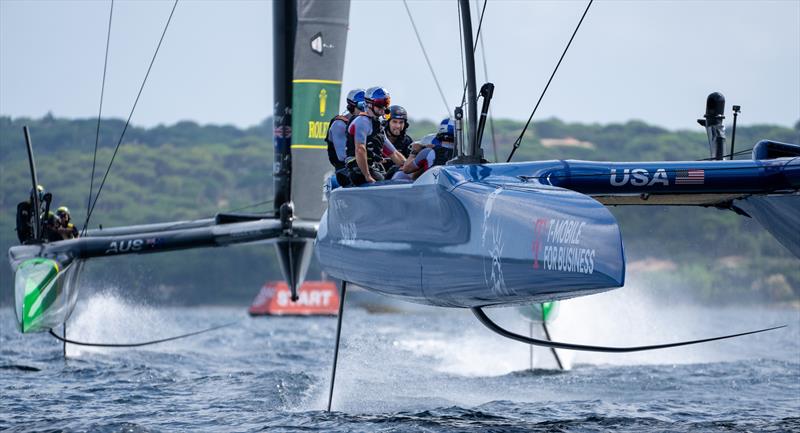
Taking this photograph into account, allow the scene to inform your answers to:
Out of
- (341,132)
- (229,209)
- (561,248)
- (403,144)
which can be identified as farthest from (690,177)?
(229,209)

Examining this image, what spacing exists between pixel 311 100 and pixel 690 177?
584 centimetres

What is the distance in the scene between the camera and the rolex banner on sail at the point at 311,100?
12.2m

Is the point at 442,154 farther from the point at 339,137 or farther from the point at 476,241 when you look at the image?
the point at 476,241

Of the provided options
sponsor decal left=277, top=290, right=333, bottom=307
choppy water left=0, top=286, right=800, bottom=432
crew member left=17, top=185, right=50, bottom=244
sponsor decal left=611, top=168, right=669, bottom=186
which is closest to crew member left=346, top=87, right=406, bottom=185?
choppy water left=0, top=286, right=800, bottom=432

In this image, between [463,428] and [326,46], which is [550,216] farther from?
[326,46]

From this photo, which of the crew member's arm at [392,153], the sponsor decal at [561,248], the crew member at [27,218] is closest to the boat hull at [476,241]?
the sponsor decal at [561,248]

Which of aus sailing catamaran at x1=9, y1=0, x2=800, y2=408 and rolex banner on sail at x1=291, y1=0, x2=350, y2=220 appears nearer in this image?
aus sailing catamaran at x1=9, y1=0, x2=800, y2=408

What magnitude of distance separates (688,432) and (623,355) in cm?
658

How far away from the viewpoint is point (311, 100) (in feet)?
40.3

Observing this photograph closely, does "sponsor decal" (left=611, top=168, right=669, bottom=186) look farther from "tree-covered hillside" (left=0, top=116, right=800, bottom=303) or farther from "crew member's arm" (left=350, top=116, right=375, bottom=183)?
"tree-covered hillside" (left=0, top=116, right=800, bottom=303)

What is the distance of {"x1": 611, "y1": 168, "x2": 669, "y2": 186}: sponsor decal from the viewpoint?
273 inches

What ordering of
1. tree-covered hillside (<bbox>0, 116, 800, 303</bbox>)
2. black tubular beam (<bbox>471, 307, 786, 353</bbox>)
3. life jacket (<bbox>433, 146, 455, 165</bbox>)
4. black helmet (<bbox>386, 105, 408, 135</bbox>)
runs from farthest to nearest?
1. tree-covered hillside (<bbox>0, 116, 800, 303</bbox>)
2. black helmet (<bbox>386, 105, 408, 135</bbox>)
3. life jacket (<bbox>433, 146, 455, 165</bbox>)
4. black tubular beam (<bbox>471, 307, 786, 353</bbox>)

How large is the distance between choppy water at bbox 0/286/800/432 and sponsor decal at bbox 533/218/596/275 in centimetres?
153

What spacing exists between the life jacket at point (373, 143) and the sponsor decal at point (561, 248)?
91.8 inches
